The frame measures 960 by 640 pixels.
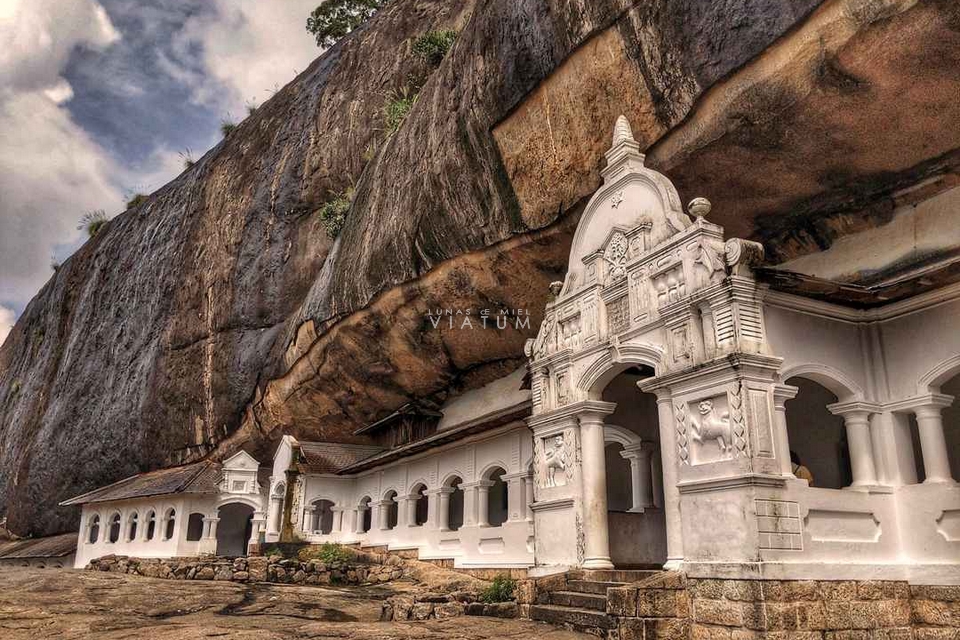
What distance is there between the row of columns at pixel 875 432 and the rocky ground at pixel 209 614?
3.86 m

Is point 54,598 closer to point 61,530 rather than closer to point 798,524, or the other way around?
point 798,524

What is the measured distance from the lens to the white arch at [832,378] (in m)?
9.76

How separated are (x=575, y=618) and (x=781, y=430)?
134 inches

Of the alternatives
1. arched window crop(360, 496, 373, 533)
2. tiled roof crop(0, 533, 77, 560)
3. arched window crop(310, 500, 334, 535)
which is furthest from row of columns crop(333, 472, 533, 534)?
tiled roof crop(0, 533, 77, 560)

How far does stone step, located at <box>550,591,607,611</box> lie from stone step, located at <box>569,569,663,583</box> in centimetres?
31

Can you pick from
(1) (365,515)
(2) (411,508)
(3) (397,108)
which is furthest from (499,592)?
(3) (397,108)

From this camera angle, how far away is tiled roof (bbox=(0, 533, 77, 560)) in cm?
3248

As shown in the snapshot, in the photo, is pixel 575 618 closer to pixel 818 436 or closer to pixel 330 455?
pixel 818 436

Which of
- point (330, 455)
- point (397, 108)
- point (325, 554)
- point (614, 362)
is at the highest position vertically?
point (397, 108)

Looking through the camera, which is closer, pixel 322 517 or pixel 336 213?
pixel 336 213

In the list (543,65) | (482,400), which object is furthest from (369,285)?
(543,65)

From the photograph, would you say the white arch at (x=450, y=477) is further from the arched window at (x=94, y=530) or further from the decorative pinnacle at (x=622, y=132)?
the arched window at (x=94, y=530)

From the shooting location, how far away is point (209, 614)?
10.8m

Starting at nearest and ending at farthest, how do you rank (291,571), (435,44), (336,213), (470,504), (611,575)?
1. (611,575)
2. (291,571)
3. (470,504)
4. (435,44)
5. (336,213)
